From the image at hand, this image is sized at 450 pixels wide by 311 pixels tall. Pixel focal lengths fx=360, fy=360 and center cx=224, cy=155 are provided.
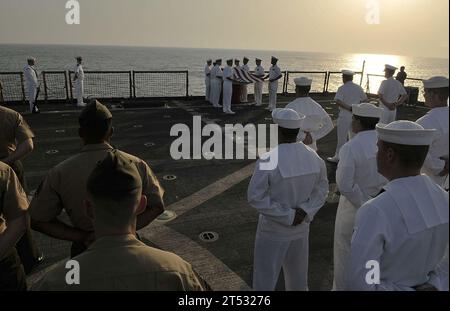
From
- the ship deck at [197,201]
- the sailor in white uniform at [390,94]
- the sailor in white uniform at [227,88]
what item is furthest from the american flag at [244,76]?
the sailor in white uniform at [390,94]

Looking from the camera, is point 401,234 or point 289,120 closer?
point 401,234

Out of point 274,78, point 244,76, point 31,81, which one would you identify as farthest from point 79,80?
point 274,78

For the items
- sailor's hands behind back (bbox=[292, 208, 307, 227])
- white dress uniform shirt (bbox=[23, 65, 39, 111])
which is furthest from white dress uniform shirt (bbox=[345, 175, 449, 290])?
white dress uniform shirt (bbox=[23, 65, 39, 111])

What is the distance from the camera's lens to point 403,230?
188 centimetres

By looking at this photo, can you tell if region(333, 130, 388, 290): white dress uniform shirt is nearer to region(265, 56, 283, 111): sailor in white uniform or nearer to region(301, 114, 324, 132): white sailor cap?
region(301, 114, 324, 132): white sailor cap

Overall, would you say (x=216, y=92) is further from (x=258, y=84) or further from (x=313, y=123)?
(x=313, y=123)

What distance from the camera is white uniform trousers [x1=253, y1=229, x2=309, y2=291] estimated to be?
3.55 meters

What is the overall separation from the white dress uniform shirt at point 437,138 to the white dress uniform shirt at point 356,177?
39.8 inches

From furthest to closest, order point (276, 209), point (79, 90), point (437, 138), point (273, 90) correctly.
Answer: point (273, 90)
point (79, 90)
point (437, 138)
point (276, 209)

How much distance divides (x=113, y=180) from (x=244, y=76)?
48.8 ft

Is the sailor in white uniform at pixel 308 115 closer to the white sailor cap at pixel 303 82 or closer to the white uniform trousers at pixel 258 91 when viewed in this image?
the white sailor cap at pixel 303 82

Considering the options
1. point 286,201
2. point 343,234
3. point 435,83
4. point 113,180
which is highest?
point 435,83

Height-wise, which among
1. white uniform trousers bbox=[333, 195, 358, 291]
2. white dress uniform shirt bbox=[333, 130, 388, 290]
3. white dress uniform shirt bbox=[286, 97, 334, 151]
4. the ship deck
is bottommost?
the ship deck

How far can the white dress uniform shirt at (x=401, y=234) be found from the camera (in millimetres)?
1883
